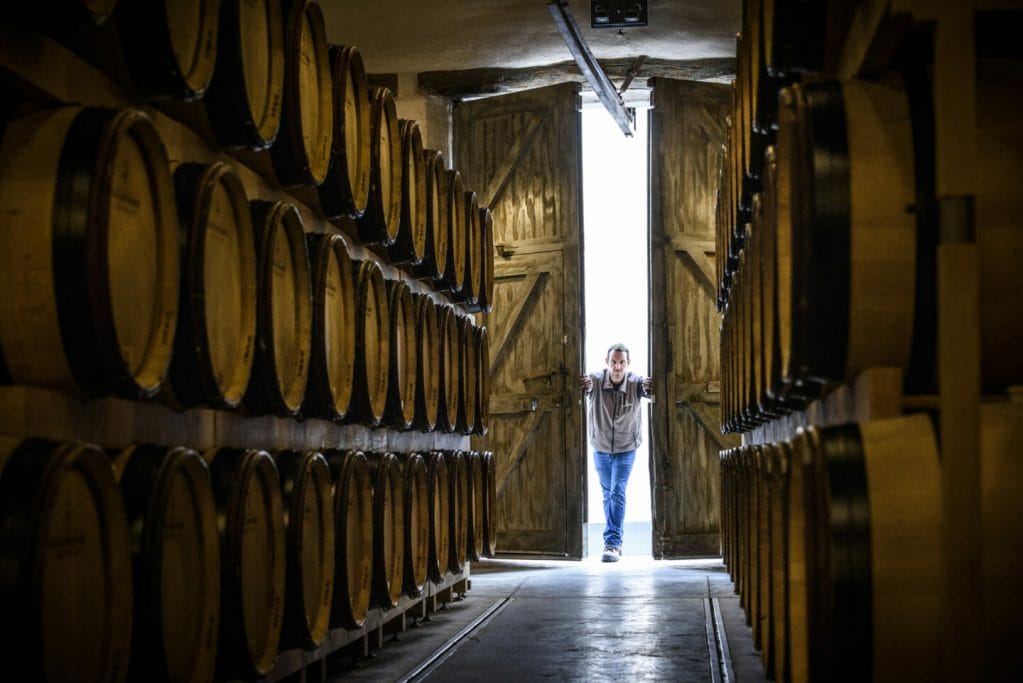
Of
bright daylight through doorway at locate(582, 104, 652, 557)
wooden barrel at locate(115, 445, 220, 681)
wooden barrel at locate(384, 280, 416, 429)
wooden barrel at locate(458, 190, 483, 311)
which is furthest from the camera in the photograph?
bright daylight through doorway at locate(582, 104, 652, 557)

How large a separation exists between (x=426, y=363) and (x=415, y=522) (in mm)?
1013

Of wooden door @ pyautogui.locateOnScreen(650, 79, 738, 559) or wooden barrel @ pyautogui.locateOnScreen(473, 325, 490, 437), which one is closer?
wooden barrel @ pyautogui.locateOnScreen(473, 325, 490, 437)

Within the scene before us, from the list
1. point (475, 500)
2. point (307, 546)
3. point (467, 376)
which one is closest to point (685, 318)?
point (467, 376)

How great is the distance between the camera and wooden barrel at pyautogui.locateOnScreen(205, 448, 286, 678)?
4195mm

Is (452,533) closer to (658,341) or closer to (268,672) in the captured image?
(268,672)

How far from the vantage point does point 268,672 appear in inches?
177

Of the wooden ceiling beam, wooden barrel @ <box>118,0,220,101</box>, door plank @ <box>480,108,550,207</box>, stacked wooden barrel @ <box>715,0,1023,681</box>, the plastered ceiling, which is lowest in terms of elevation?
stacked wooden barrel @ <box>715,0,1023,681</box>

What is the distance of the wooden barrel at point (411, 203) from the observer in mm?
7066

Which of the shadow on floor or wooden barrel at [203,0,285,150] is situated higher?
wooden barrel at [203,0,285,150]

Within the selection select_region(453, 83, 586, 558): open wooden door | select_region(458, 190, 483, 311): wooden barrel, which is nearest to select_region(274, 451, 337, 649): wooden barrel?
select_region(458, 190, 483, 311): wooden barrel

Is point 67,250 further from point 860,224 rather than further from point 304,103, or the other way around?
point 304,103

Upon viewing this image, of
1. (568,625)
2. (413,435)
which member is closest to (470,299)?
(413,435)

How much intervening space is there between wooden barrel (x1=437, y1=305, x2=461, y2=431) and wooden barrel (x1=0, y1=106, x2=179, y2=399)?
454cm

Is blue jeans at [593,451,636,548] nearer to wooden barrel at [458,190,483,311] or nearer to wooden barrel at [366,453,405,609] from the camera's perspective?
wooden barrel at [458,190,483,311]
